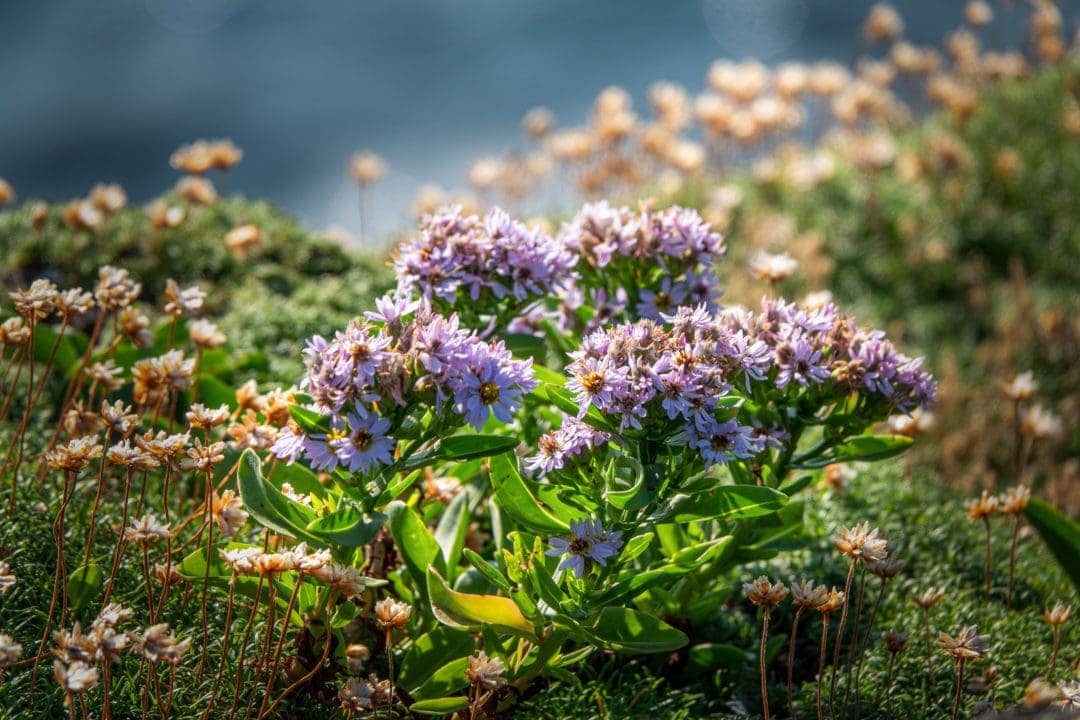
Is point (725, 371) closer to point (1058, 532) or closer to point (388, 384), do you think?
point (388, 384)

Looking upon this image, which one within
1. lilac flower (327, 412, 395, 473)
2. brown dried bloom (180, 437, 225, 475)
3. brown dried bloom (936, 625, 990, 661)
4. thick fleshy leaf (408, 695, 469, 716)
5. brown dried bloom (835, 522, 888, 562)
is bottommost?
brown dried bloom (936, 625, 990, 661)

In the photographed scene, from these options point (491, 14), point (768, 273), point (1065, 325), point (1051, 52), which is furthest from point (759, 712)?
point (491, 14)

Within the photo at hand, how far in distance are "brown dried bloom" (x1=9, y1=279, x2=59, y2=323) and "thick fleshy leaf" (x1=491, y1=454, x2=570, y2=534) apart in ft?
3.46

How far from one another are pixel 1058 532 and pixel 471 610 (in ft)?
5.50

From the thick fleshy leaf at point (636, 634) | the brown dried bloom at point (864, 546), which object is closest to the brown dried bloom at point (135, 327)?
the thick fleshy leaf at point (636, 634)

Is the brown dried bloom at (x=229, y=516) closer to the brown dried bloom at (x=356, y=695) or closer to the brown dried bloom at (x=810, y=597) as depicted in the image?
the brown dried bloom at (x=356, y=695)

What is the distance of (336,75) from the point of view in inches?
436

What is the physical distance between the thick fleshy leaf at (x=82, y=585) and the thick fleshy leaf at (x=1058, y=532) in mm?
2293

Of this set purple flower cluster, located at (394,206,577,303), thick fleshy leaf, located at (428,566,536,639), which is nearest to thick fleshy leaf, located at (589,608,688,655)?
thick fleshy leaf, located at (428,566,536,639)

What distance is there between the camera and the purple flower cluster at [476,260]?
7.39 feet

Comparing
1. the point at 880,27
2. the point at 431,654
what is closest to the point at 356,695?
the point at 431,654

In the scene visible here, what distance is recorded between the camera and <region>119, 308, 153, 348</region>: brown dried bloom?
2508 millimetres

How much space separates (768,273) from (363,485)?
4.09ft

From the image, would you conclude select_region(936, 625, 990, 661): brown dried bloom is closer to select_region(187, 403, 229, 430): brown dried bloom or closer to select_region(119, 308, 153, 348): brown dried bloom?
select_region(187, 403, 229, 430): brown dried bloom
